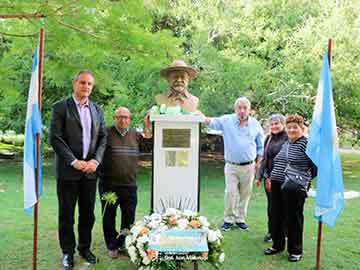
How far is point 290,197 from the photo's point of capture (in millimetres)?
3826

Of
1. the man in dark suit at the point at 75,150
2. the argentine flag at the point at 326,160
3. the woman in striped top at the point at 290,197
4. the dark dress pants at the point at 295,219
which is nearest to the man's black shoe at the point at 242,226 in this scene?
the woman in striped top at the point at 290,197

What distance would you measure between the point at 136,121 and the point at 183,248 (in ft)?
16.1

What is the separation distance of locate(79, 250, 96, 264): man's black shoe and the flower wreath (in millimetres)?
480

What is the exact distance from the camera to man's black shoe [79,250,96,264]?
12.1 ft

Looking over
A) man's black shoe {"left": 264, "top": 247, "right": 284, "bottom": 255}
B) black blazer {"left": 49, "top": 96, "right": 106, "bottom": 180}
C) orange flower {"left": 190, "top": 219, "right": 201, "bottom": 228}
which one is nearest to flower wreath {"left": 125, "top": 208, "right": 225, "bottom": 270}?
orange flower {"left": 190, "top": 219, "right": 201, "bottom": 228}

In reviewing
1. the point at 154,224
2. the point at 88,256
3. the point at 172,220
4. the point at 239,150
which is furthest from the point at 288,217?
the point at 88,256

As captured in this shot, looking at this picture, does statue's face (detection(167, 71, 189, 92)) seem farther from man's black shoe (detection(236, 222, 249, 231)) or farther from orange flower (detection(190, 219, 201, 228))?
man's black shoe (detection(236, 222, 249, 231))

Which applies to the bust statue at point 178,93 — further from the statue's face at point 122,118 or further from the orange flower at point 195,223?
the orange flower at point 195,223

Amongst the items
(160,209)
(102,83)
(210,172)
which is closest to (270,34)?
(210,172)

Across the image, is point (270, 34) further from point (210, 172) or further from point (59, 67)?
point (59, 67)

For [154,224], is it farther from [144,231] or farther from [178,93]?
[178,93]

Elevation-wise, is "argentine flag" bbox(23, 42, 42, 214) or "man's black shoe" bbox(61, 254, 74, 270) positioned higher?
"argentine flag" bbox(23, 42, 42, 214)

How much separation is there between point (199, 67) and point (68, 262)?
6.01 m

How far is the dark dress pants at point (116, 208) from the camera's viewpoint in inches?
149
